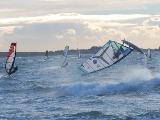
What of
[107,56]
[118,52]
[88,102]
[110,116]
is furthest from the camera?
[107,56]

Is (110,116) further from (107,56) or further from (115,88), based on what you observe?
(107,56)

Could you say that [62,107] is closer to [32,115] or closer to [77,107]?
[77,107]

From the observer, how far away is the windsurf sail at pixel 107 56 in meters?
33.0

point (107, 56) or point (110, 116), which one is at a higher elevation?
point (107, 56)

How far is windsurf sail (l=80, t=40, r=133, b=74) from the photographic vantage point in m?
33.0

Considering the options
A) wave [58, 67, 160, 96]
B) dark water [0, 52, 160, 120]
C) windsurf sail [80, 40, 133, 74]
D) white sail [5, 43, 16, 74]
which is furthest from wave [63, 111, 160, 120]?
white sail [5, 43, 16, 74]

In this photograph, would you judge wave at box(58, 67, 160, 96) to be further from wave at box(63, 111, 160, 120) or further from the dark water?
wave at box(63, 111, 160, 120)

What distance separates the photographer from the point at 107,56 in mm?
33875

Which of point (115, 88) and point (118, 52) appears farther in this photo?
point (118, 52)

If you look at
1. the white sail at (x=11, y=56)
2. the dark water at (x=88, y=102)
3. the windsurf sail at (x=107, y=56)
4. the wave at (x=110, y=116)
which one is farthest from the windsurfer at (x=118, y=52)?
the white sail at (x=11, y=56)

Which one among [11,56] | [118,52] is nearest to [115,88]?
[118,52]

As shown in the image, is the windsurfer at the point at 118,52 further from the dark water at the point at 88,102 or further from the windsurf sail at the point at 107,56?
the dark water at the point at 88,102

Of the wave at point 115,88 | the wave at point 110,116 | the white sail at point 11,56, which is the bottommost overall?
the wave at point 110,116

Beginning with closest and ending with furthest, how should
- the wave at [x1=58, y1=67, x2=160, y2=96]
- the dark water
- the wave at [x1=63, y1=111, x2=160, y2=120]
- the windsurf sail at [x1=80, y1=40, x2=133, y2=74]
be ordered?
the wave at [x1=63, y1=111, x2=160, y2=120]
the dark water
the wave at [x1=58, y1=67, x2=160, y2=96]
the windsurf sail at [x1=80, y1=40, x2=133, y2=74]
